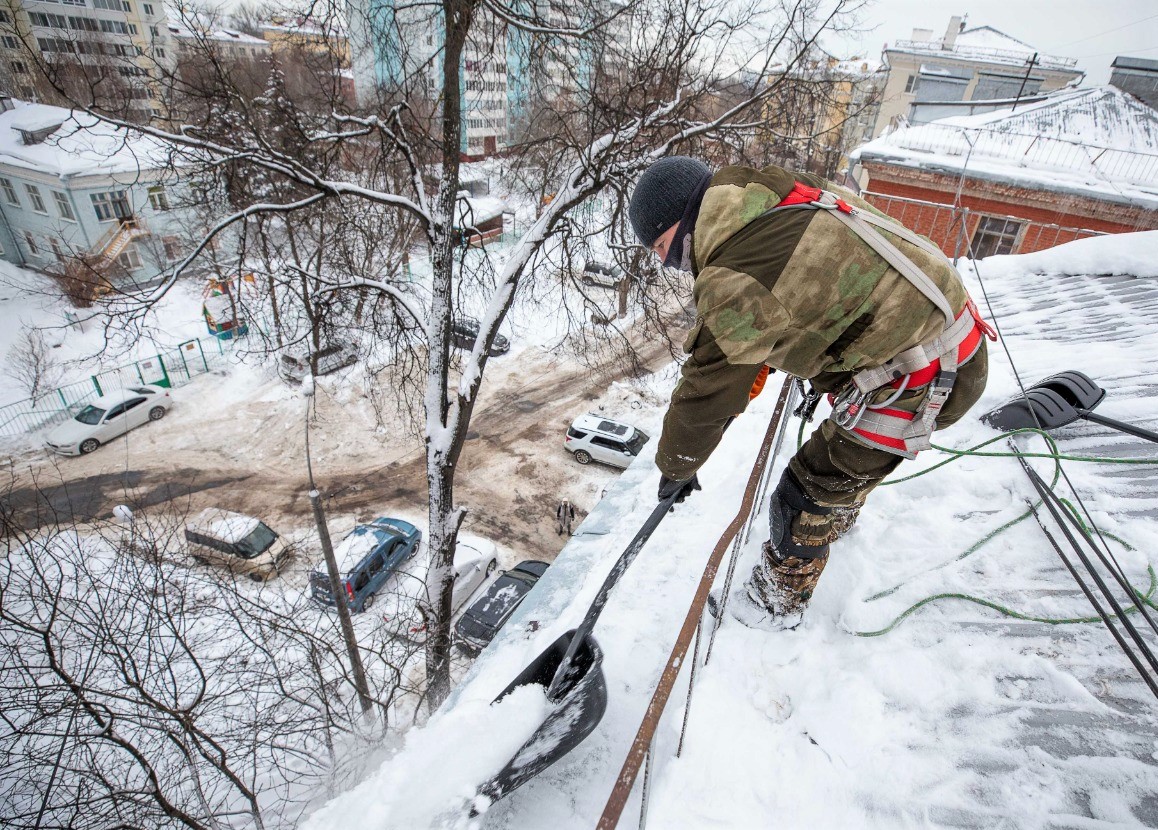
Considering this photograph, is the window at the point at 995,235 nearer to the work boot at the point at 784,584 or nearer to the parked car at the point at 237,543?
the work boot at the point at 784,584

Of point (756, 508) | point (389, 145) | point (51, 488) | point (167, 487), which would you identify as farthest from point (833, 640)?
point (51, 488)

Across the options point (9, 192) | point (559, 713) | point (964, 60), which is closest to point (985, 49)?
point (964, 60)

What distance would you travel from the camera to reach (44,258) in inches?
947

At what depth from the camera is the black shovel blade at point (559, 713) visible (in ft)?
6.31

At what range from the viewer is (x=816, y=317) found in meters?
1.85

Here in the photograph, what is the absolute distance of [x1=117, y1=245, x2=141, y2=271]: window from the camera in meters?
22.5

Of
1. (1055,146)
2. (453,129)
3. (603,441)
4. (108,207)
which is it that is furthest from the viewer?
(108,207)

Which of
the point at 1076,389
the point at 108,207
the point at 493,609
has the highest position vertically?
the point at 1076,389

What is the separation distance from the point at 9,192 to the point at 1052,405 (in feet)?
111

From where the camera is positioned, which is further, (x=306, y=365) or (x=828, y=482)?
(x=306, y=365)

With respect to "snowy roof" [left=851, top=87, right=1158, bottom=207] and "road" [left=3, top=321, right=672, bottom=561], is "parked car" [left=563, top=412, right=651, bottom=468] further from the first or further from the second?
"snowy roof" [left=851, top=87, right=1158, bottom=207]

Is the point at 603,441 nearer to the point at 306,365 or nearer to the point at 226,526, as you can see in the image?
the point at 226,526

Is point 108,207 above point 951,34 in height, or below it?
below

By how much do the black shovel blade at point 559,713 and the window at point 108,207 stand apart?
88.1 feet
